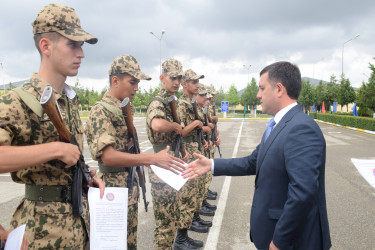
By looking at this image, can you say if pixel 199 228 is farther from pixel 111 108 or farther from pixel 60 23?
pixel 60 23

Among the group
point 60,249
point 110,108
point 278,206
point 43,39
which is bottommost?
point 60,249

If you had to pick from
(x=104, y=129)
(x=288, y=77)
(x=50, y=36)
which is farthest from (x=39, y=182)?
(x=288, y=77)

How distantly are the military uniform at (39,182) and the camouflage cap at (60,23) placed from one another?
1.01 feet

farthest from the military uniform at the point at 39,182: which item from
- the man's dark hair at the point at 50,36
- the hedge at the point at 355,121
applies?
the hedge at the point at 355,121

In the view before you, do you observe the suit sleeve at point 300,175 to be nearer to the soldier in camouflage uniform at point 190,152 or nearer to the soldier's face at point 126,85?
the soldier's face at point 126,85

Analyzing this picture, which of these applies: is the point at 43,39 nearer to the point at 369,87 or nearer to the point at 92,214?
the point at 92,214

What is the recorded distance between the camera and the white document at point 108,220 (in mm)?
1812

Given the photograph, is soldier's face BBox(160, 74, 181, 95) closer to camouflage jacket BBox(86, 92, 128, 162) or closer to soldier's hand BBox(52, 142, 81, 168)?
camouflage jacket BBox(86, 92, 128, 162)

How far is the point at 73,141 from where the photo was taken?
1722 mm

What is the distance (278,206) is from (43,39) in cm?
189

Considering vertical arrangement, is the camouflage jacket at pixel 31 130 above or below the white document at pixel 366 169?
above

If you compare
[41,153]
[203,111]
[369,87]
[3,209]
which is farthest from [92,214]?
[369,87]

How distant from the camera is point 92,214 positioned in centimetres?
182

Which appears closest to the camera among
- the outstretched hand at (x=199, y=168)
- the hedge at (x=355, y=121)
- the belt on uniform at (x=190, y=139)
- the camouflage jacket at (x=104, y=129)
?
the camouflage jacket at (x=104, y=129)
